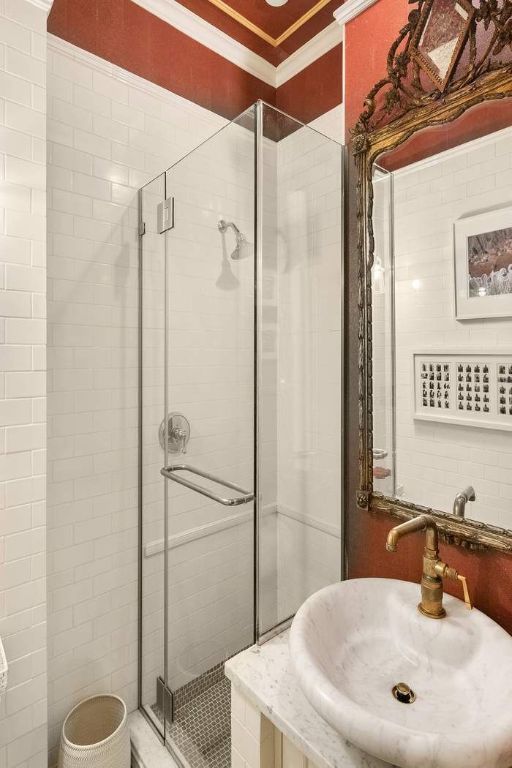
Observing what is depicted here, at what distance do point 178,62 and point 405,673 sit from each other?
2.29 metres

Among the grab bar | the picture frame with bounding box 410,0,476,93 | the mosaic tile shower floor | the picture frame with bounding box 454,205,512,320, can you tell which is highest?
the picture frame with bounding box 410,0,476,93

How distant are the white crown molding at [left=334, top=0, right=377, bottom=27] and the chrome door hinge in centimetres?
85

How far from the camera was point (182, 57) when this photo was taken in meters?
1.78

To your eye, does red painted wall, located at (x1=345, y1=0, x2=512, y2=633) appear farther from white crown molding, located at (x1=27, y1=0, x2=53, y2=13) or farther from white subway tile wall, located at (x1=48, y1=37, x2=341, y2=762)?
white crown molding, located at (x1=27, y1=0, x2=53, y2=13)

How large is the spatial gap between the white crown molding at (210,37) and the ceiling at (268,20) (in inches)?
0.8

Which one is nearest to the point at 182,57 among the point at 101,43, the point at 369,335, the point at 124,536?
the point at 101,43

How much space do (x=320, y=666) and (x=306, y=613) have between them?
13 centimetres

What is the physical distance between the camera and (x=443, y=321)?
118 centimetres

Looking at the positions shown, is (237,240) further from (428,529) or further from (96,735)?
(96,735)

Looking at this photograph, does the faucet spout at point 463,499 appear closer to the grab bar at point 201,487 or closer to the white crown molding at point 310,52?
the grab bar at point 201,487

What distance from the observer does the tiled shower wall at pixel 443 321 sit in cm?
108

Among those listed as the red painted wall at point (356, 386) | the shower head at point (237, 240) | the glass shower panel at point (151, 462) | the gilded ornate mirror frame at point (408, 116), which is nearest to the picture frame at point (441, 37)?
the gilded ornate mirror frame at point (408, 116)

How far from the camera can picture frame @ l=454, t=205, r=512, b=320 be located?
3.44 ft

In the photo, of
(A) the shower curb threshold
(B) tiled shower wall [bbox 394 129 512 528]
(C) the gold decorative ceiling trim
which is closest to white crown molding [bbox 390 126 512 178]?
(B) tiled shower wall [bbox 394 129 512 528]
